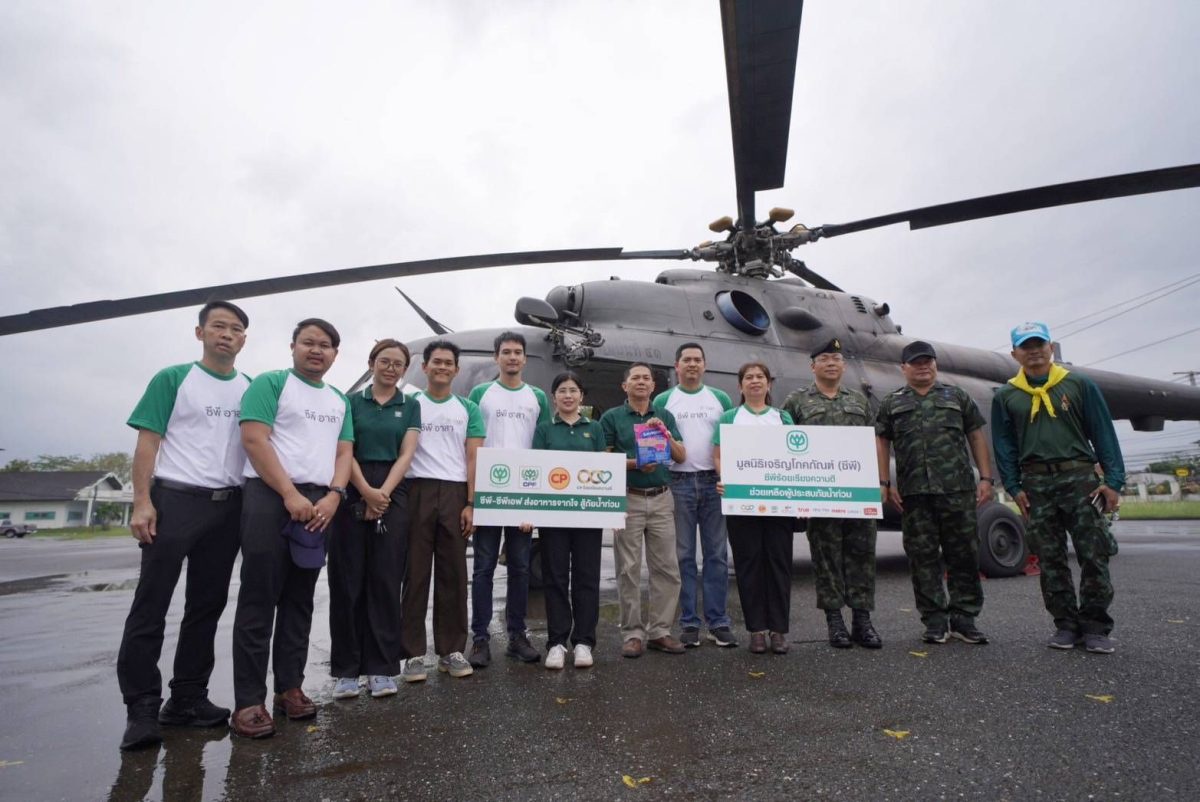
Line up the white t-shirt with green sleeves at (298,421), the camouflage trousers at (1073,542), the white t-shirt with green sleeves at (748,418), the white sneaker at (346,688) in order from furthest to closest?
the white t-shirt with green sleeves at (748,418) → the camouflage trousers at (1073,542) → the white sneaker at (346,688) → the white t-shirt with green sleeves at (298,421)

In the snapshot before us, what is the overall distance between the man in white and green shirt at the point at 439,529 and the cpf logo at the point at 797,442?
2134 millimetres

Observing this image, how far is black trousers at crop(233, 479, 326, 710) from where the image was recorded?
9.37ft

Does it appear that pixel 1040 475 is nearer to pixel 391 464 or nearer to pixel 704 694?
pixel 704 694

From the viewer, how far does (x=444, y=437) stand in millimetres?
3828

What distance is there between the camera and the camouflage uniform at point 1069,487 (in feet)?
12.4

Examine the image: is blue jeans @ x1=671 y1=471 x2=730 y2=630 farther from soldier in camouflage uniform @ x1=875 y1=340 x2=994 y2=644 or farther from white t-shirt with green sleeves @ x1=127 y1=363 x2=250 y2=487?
white t-shirt with green sleeves @ x1=127 y1=363 x2=250 y2=487

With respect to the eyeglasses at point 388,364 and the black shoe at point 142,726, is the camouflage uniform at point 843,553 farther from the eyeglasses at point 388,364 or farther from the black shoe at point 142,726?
the black shoe at point 142,726

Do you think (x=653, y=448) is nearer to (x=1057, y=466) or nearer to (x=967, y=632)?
(x=967, y=632)

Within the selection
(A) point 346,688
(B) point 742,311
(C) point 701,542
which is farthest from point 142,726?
(B) point 742,311

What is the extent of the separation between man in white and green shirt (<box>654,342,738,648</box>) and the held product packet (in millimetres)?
247

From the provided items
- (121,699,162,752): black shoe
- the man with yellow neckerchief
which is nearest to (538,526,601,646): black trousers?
(121,699,162,752): black shoe

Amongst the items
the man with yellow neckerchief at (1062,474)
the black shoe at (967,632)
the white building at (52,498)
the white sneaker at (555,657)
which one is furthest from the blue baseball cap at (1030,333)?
the white building at (52,498)

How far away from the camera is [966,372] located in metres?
9.45

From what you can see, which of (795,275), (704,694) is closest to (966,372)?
(795,275)
